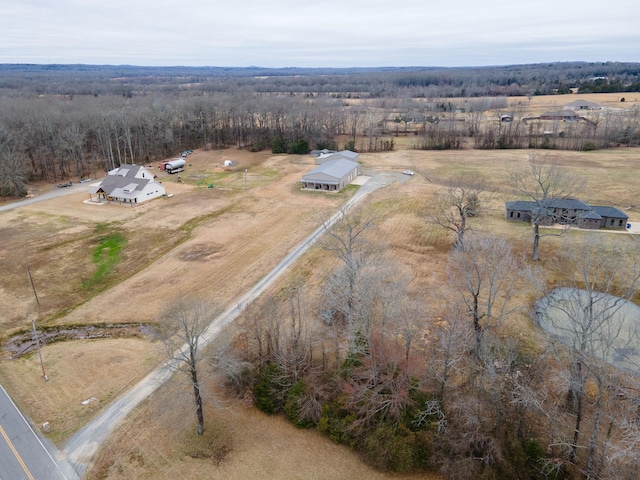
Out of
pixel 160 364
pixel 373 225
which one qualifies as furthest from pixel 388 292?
pixel 373 225

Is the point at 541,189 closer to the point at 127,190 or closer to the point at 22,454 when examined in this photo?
the point at 127,190

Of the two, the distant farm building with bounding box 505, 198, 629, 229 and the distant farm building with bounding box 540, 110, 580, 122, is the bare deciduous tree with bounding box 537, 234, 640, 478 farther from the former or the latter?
the distant farm building with bounding box 540, 110, 580, 122

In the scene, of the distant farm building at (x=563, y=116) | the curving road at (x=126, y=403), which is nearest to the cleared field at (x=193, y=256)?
the curving road at (x=126, y=403)

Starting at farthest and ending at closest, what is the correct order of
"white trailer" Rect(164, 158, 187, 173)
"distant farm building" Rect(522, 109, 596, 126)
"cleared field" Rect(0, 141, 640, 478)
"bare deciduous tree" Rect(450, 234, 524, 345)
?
1. "distant farm building" Rect(522, 109, 596, 126)
2. "white trailer" Rect(164, 158, 187, 173)
3. "bare deciduous tree" Rect(450, 234, 524, 345)
4. "cleared field" Rect(0, 141, 640, 478)

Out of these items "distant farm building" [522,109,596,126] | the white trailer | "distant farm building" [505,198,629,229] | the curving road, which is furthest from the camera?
"distant farm building" [522,109,596,126]

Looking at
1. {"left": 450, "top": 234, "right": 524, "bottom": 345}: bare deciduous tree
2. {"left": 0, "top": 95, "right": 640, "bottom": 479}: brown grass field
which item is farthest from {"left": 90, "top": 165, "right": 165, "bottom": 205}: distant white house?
{"left": 450, "top": 234, "right": 524, "bottom": 345}: bare deciduous tree

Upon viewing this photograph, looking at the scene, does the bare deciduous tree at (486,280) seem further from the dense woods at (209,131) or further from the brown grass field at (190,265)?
the dense woods at (209,131)

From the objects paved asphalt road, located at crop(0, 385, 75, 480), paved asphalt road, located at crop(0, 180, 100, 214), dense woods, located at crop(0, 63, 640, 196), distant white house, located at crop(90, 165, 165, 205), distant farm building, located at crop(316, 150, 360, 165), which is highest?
dense woods, located at crop(0, 63, 640, 196)

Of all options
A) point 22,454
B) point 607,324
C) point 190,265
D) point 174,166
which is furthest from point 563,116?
point 22,454
